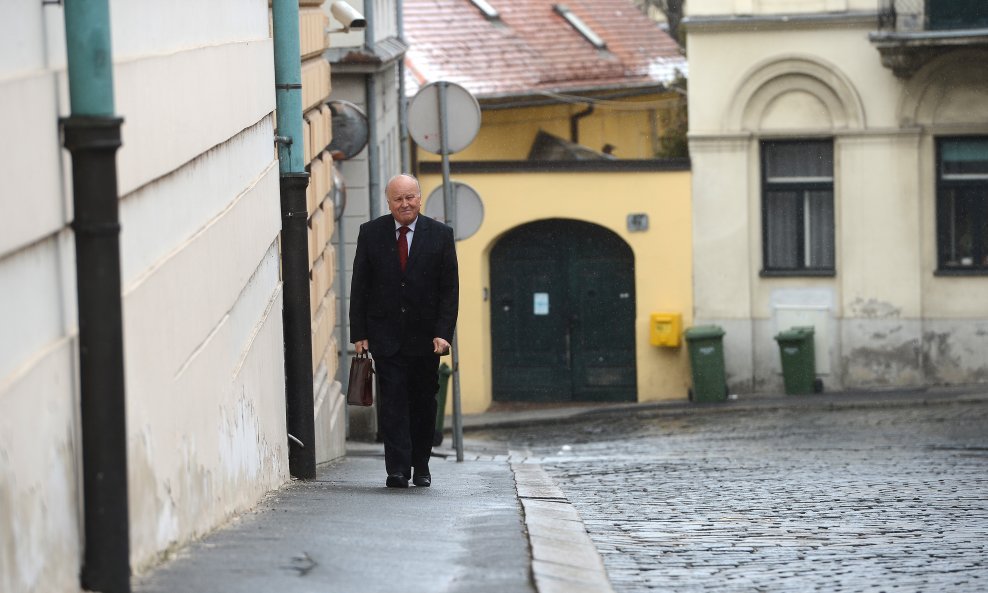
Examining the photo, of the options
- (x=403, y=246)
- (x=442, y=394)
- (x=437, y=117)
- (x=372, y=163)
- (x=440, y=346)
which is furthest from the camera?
(x=442, y=394)

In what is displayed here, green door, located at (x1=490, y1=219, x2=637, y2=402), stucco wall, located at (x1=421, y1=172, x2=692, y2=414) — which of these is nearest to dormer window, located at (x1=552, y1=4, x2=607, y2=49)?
green door, located at (x1=490, y1=219, x2=637, y2=402)

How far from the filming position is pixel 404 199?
9273 millimetres

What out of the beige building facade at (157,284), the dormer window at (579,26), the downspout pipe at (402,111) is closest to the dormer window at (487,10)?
the dormer window at (579,26)

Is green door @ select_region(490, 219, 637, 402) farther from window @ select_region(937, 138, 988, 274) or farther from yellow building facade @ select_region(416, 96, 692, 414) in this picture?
window @ select_region(937, 138, 988, 274)

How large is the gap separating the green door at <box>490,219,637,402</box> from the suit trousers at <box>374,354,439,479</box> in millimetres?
16524

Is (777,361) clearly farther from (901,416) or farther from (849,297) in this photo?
(901,416)

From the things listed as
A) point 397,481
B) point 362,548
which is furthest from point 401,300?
point 362,548

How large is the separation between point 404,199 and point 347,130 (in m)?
8.67

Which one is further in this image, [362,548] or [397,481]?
[397,481]

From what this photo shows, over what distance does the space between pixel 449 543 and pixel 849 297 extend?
18.8m

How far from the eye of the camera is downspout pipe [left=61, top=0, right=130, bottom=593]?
4.55 meters

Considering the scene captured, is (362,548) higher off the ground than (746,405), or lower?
higher

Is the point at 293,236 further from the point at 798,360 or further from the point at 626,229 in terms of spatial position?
the point at 626,229

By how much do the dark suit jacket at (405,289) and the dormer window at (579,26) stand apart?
2608 centimetres
